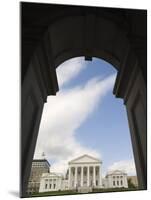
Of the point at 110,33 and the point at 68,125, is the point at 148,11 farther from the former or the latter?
the point at 68,125

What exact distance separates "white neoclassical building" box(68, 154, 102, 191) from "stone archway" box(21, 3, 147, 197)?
456 mm

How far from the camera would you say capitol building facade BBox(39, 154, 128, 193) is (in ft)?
14.2

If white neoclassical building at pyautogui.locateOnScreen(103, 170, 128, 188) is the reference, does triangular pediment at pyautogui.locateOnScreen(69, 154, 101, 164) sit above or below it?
above

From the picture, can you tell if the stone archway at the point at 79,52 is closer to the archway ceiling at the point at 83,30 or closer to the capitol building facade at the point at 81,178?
the archway ceiling at the point at 83,30

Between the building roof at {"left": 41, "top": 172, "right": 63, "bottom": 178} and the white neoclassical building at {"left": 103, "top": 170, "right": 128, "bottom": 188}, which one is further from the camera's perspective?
the white neoclassical building at {"left": 103, "top": 170, "right": 128, "bottom": 188}

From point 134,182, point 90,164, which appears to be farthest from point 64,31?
point 134,182

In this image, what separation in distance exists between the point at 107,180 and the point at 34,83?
4.18 ft

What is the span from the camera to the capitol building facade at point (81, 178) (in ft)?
14.2

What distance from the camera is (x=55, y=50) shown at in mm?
4547

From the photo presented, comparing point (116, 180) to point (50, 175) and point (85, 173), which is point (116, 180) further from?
point (50, 175)

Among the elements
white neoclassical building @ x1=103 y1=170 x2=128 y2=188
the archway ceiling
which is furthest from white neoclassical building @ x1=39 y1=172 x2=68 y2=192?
the archway ceiling

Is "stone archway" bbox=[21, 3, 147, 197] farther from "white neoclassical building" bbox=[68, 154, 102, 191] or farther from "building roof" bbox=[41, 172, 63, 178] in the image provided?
"white neoclassical building" bbox=[68, 154, 102, 191]

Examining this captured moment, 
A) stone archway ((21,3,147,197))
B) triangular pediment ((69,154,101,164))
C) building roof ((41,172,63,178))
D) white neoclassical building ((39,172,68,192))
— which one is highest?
stone archway ((21,3,147,197))

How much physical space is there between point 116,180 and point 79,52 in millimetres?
1432
